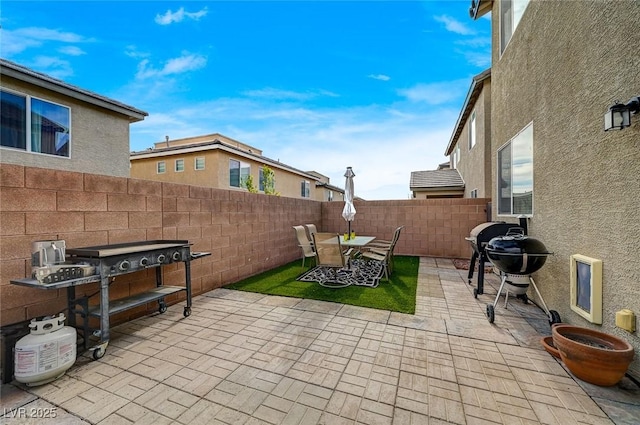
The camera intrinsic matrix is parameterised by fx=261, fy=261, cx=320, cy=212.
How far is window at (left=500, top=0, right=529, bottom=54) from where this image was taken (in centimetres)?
483

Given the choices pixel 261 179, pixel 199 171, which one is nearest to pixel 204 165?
pixel 199 171

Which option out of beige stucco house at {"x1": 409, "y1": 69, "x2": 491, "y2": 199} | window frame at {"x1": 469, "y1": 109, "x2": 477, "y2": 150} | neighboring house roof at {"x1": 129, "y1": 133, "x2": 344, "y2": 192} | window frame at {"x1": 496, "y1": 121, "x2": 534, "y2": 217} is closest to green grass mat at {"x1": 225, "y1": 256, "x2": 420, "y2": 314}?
window frame at {"x1": 496, "y1": 121, "x2": 534, "y2": 217}

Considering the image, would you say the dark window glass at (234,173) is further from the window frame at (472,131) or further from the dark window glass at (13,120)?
the window frame at (472,131)

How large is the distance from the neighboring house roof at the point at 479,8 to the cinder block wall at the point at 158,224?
204 inches

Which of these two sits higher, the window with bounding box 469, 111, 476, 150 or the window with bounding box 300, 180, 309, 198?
the window with bounding box 469, 111, 476, 150

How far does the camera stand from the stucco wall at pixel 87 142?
6227mm

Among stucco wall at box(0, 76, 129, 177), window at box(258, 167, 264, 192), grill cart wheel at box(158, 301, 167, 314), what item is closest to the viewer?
grill cart wheel at box(158, 301, 167, 314)

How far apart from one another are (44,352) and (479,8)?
10.5 m

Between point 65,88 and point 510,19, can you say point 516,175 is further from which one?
point 65,88

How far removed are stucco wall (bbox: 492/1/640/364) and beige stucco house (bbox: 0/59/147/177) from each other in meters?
10.2

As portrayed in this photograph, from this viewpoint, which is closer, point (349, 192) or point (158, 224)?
point (158, 224)

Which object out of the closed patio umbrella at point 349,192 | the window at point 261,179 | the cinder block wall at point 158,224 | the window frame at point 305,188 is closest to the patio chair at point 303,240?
the cinder block wall at point 158,224

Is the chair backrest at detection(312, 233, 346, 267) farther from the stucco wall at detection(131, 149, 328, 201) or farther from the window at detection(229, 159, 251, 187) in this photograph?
the window at detection(229, 159, 251, 187)

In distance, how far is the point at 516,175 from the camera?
495 centimetres
